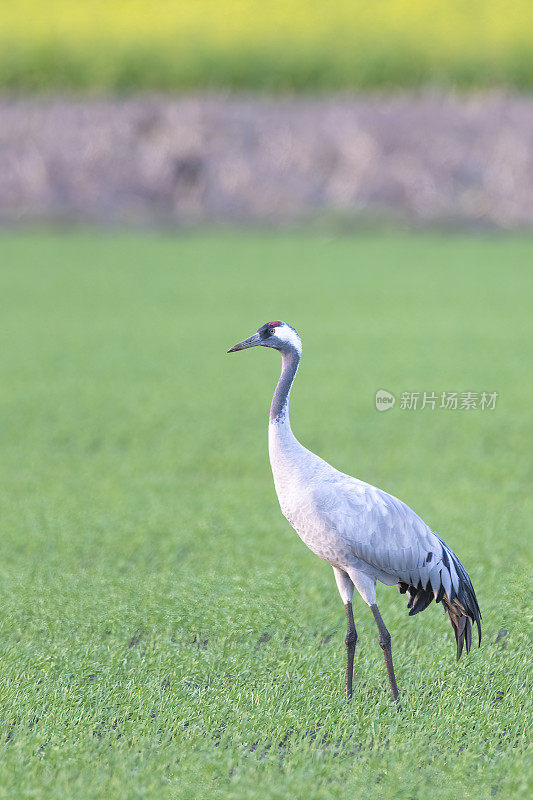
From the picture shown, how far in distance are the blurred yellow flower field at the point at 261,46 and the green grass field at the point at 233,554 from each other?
41.7 feet

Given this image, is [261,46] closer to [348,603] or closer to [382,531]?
[348,603]

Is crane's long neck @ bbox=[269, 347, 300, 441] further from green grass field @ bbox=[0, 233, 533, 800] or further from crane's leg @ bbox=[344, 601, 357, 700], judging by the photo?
green grass field @ bbox=[0, 233, 533, 800]

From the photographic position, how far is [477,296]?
17297mm

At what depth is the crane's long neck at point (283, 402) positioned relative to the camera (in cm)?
399

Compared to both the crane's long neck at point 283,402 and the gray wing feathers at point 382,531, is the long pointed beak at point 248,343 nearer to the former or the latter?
the crane's long neck at point 283,402

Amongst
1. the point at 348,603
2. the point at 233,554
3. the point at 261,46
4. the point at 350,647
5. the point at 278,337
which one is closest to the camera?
the point at 278,337

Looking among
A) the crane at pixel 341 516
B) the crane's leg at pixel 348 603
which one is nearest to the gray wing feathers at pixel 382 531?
the crane at pixel 341 516

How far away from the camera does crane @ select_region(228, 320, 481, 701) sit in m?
3.98

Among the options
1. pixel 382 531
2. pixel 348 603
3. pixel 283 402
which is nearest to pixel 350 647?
pixel 348 603

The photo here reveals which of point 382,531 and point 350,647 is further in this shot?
point 350,647

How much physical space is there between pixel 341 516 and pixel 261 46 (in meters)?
27.5

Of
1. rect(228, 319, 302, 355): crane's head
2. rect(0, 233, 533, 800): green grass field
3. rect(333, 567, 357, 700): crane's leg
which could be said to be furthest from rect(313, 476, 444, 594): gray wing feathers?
rect(0, 233, 533, 800): green grass field

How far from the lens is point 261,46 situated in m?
29.7

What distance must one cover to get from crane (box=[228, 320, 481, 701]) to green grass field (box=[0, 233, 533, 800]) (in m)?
0.66
